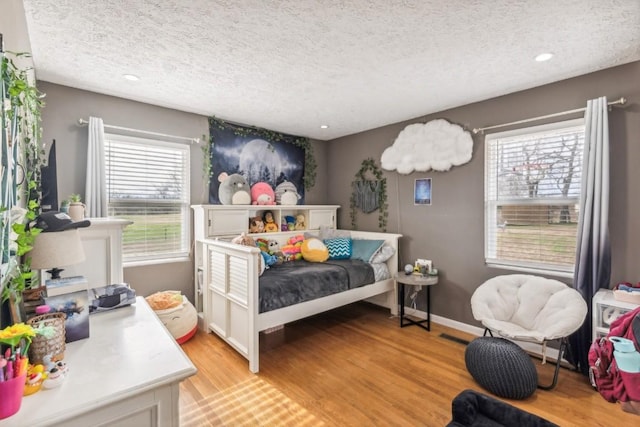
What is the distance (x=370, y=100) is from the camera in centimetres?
307

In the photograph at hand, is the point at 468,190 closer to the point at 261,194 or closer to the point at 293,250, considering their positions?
the point at 293,250

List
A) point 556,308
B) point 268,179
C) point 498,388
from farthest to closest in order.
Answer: point 268,179 → point 556,308 → point 498,388

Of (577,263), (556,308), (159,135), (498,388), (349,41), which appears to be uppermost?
(349,41)

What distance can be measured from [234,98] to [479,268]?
3002 mm

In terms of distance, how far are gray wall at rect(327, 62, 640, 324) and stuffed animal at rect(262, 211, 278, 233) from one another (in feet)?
3.74

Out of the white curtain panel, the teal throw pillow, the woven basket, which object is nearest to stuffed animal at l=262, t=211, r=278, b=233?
the teal throw pillow

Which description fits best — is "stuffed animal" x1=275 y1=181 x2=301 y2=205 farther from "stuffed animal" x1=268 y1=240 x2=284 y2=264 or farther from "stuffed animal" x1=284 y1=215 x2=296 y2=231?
"stuffed animal" x1=268 y1=240 x2=284 y2=264

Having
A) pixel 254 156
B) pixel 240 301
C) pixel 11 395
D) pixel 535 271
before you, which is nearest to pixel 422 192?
Result: pixel 535 271

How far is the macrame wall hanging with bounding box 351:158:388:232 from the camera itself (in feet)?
13.3

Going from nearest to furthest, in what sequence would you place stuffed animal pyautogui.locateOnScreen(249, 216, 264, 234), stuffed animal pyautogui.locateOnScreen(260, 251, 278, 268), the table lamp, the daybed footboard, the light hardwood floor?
the table lamp → the light hardwood floor → the daybed footboard → stuffed animal pyautogui.locateOnScreen(260, 251, 278, 268) → stuffed animal pyautogui.locateOnScreen(249, 216, 264, 234)

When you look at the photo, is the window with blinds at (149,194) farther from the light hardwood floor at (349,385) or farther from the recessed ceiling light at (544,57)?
the recessed ceiling light at (544,57)

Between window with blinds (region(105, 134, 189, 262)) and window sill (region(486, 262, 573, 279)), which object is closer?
window sill (region(486, 262, 573, 279))

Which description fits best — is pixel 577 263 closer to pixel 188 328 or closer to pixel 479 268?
pixel 479 268

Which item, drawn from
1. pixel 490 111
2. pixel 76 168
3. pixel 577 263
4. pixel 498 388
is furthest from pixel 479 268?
pixel 76 168
